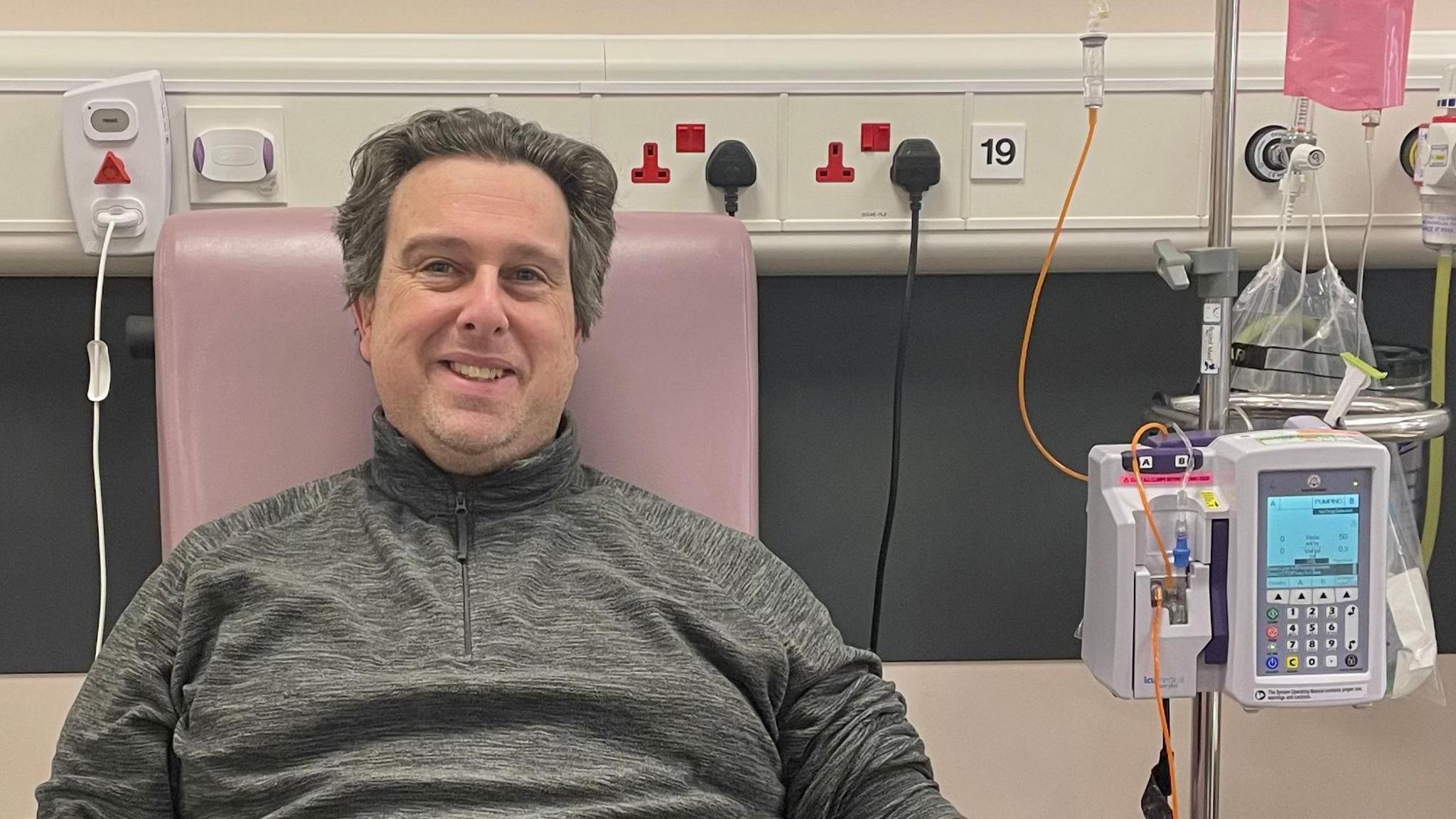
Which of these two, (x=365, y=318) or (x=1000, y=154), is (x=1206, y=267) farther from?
(x=365, y=318)

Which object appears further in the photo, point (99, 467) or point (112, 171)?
point (99, 467)

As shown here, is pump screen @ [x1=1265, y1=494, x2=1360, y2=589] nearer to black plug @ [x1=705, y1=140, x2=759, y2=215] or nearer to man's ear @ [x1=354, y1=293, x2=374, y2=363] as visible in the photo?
black plug @ [x1=705, y1=140, x2=759, y2=215]

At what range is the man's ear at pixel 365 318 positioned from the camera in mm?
1457

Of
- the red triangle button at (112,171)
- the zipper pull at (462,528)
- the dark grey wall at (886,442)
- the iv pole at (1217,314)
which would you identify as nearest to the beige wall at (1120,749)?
the dark grey wall at (886,442)

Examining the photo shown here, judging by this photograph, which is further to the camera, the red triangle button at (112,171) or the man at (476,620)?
the red triangle button at (112,171)

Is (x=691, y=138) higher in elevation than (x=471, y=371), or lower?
higher

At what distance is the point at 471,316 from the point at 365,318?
0.16 meters

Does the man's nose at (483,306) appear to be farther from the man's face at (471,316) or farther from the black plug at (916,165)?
the black plug at (916,165)

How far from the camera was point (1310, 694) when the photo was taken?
1.37 m

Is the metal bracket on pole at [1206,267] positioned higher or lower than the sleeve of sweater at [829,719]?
higher

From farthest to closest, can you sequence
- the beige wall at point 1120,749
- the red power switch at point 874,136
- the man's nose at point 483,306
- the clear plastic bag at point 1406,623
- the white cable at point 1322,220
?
the beige wall at point 1120,749
the red power switch at point 874,136
the white cable at point 1322,220
the clear plastic bag at point 1406,623
the man's nose at point 483,306

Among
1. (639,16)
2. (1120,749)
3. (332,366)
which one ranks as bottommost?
(1120,749)

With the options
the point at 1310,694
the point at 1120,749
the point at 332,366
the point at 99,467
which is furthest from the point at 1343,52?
the point at 99,467

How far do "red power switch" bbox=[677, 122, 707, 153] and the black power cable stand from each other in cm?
25
